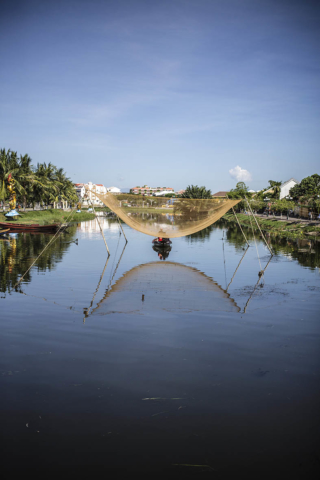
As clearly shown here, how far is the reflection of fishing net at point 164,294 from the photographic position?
10.3m

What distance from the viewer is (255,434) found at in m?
4.68

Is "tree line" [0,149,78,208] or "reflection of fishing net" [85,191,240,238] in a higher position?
"tree line" [0,149,78,208]

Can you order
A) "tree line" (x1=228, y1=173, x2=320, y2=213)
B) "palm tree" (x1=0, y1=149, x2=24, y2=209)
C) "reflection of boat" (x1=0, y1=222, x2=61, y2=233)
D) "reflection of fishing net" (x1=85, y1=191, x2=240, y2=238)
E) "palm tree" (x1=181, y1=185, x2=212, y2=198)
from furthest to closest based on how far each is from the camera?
"palm tree" (x1=181, y1=185, x2=212, y2=198) → "tree line" (x1=228, y1=173, x2=320, y2=213) → "palm tree" (x1=0, y1=149, x2=24, y2=209) → "reflection of boat" (x1=0, y1=222, x2=61, y2=233) → "reflection of fishing net" (x1=85, y1=191, x2=240, y2=238)

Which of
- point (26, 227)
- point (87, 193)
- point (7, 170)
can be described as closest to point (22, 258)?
point (87, 193)

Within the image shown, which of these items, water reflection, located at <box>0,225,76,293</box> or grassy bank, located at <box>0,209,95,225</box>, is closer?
water reflection, located at <box>0,225,76,293</box>

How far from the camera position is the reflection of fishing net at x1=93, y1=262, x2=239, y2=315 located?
10.3 metres

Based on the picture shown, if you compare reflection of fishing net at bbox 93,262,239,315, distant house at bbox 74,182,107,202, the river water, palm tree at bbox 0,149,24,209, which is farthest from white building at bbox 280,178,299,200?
the river water

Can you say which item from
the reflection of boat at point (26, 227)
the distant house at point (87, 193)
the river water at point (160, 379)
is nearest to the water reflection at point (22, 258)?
the river water at point (160, 379)

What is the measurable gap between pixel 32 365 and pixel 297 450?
4578 millimetres

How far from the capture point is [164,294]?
39.4 feet

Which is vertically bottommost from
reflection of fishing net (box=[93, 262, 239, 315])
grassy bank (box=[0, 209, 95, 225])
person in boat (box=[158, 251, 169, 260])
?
reflection of fishing net (box=[93, 262, 239, 315])

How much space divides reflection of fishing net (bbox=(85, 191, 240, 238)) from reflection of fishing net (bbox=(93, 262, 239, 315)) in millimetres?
2662

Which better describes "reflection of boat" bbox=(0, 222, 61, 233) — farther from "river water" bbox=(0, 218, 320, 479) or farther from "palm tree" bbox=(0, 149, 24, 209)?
"river water" bbox=(0, 218, 320, 479)

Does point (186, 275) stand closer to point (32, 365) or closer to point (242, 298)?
point (242, 298)
